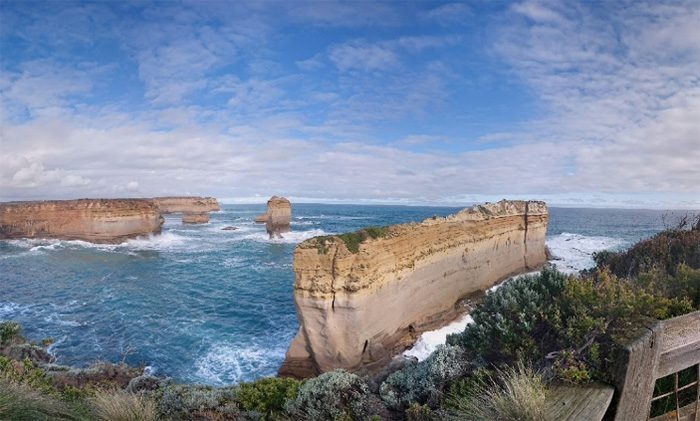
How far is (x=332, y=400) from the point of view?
597 centimetres

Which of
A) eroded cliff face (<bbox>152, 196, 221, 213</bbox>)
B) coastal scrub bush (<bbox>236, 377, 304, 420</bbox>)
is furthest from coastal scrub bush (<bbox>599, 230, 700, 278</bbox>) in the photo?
eroded cliff face (<bbox>152, 196, 221, 213</bbox>)

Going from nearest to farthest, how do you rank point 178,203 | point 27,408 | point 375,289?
point 27,408
point 375,289
point 178,203

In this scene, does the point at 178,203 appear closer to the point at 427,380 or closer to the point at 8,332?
the point at 8,332

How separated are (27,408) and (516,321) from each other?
20.0 feet

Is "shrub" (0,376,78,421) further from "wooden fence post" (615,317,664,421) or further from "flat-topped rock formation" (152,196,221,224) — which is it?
"flat-topped rock formation" (152,196,221,224)

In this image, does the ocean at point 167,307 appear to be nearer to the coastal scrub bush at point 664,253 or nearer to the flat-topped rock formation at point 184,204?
the coastal scrub bush at point 664,253

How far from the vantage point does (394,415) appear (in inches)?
211

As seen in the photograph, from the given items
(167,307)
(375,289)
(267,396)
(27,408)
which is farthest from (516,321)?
(167,307)

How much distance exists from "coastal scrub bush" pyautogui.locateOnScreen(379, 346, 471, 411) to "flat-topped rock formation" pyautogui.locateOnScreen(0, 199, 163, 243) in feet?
170

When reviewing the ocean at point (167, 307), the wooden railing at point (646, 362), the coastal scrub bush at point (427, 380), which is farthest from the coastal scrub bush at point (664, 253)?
the wooden railing at point (646, 362)

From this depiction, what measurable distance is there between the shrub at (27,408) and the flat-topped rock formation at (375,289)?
8.39 m

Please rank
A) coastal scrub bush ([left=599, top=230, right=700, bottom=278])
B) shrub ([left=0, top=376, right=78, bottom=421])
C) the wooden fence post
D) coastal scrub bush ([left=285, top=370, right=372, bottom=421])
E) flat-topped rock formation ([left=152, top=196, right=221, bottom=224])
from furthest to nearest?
1. flat-topped rock formation ([left=152, top=196, right=221, bottom=224])
2. coastal scrub bush ([left=599, top=230, right=700, bottom=278])
3. coastal scrub bush ([left=285, top=370, right=372, bottom=421])
4. shrub ([left=0, top=376, right=78, bottom=421])
5. the wooden fence post

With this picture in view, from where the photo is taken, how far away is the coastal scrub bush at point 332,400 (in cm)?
563

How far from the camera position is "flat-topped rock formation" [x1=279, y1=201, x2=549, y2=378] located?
12.5 metres
